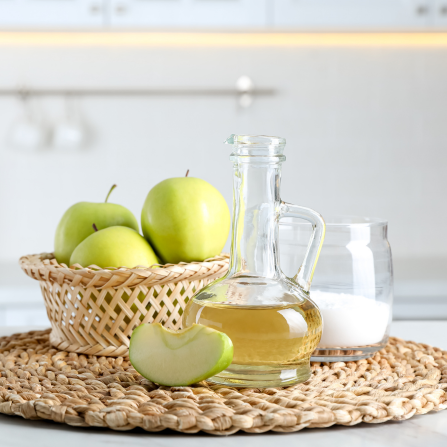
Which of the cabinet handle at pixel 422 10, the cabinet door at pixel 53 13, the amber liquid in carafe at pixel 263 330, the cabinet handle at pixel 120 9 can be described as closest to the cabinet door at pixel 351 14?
the cabinet handle at pixel 422 10

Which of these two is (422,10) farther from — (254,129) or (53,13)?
(53,13)

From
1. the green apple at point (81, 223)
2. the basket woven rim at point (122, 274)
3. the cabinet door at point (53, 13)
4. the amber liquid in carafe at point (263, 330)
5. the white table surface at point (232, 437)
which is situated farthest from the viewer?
the cabinet door at point (53, 13)

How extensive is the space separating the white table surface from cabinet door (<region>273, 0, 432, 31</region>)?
1.83m

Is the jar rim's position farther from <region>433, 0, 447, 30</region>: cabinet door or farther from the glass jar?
<region>433, 0, 447, 30</region>: cabinet door

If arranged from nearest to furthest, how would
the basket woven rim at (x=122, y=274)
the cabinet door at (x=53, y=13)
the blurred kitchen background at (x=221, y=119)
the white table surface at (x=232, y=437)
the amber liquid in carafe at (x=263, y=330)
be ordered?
the white table surface at (x=232, y=437)
the amber liquid in carafe at (x=263, y=330)
the basket woven rim at (x=122, y=274)
the cabinet door at (x=53, y=13)
the blurred kitchen background at (x=221, y=119)

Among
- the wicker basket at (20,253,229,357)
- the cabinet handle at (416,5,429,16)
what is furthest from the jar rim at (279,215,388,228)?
the cabinet handle at (416,5,429,16)

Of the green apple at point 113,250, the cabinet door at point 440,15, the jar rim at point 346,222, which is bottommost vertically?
the green apple at point 113,250

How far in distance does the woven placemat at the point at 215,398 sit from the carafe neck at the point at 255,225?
128mm

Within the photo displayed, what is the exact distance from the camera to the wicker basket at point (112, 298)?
74 cm

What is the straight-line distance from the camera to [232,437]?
1.67 ft

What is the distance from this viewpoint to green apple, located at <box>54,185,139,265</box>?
871 millimetres

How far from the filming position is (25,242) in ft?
8.05

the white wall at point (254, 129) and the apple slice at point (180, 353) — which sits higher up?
the white wall at point (254, 129)

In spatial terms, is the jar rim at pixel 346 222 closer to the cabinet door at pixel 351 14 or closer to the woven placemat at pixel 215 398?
the woven placemat at pixel 215 398
